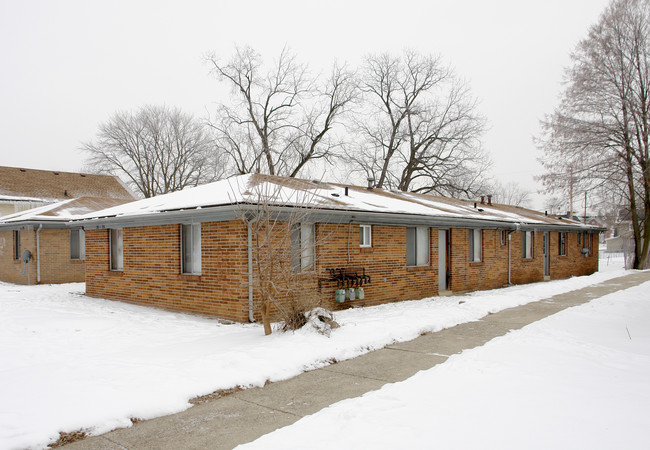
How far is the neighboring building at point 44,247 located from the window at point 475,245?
14.4m

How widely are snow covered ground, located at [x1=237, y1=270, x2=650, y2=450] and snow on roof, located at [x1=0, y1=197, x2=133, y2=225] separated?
47.1ft

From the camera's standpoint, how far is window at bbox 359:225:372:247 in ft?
39.3

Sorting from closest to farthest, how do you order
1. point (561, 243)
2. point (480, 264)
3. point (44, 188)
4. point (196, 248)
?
point (196, 248)
point (480, 264)
point (561, 243)
point (44, 188)

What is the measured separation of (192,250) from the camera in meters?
11.0

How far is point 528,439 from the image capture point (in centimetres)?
384

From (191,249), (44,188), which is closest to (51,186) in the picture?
(44,188)

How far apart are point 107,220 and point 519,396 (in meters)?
11.5

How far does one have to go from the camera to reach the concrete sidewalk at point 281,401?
4133 mm

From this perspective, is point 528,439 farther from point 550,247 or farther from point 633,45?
point 633,45

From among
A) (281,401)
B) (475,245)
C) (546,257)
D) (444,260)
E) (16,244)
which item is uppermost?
(16,244)

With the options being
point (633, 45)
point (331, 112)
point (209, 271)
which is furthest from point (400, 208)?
point (331, 112)

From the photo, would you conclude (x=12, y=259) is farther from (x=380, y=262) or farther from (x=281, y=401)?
(x=281, y=401)

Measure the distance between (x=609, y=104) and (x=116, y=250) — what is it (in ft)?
79.5

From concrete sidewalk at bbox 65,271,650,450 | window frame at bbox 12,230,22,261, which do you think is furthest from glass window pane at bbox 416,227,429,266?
window frame at bbox 12,230,22,261
